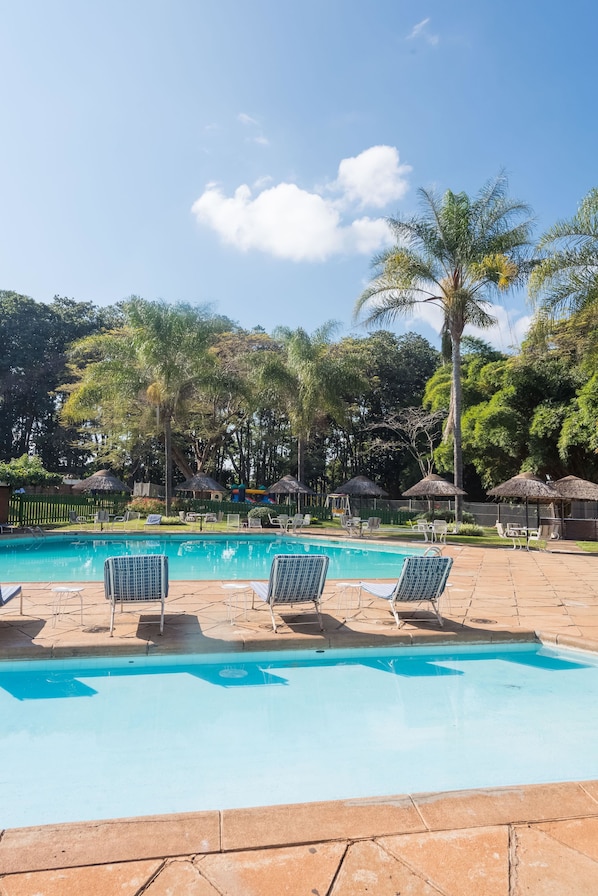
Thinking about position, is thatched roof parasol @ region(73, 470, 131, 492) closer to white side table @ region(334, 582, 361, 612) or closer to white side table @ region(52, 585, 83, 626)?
white side table @ region(52, 585, 83, 626)

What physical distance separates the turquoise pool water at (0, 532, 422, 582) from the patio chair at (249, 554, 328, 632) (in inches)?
191

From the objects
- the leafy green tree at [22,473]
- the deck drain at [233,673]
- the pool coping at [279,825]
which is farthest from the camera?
the leafy green tree at [22,473]

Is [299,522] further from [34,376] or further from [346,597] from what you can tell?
[34,376]

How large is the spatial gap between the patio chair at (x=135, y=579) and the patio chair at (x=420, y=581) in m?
2.44

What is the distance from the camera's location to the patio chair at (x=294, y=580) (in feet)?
19.9

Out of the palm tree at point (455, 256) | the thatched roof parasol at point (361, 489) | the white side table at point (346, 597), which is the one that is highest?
the palm tree at point (455, 256)

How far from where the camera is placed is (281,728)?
13.6 ft

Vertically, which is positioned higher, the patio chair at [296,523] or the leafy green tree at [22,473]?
the leafy green tree at [22,473]

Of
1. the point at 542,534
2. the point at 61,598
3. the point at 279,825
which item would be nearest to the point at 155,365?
the point at 542,534

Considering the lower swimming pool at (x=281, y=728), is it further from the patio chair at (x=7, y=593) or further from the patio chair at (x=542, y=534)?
the patio chair at (x=542, y=534)

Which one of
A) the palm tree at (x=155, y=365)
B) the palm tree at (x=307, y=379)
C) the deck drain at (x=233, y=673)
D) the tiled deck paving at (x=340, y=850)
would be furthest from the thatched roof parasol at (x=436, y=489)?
the tiled deck paving at (x=340, y=850)

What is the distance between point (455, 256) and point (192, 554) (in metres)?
13.9

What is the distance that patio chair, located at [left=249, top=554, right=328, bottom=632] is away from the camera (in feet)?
19.9

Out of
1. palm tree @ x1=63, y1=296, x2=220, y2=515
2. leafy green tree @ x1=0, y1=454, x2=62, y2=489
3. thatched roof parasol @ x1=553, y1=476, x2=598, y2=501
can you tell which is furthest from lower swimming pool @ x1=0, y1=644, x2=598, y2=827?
palm tree @ x1=63, y1=296, x2=220, y2=515
